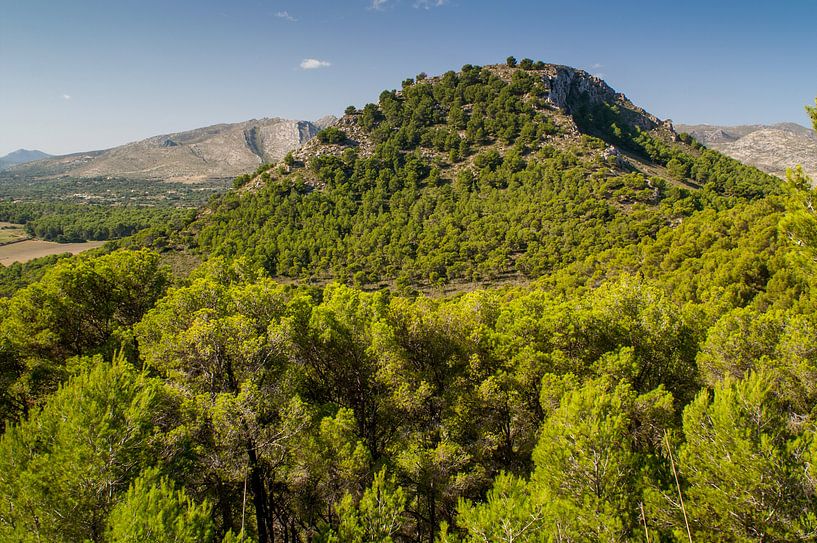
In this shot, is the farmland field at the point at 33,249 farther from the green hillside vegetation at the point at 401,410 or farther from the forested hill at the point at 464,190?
the green hillside vegetation at the point at 401,410

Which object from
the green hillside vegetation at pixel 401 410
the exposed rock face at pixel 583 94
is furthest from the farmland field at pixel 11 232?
the exposed rock face at pixel 583 94

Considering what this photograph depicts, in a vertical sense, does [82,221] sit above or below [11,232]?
above


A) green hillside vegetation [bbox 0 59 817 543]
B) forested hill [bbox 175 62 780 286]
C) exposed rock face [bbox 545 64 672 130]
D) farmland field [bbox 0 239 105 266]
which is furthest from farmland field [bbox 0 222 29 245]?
exposed rock face [bbox 545 64 672 130]

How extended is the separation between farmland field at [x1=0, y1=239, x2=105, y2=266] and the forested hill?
181 ft

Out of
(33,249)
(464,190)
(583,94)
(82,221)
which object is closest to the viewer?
(464,190)

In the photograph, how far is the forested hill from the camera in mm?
70188

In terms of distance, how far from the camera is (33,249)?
4599 inches

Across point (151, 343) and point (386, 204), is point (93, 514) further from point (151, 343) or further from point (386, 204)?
point (386, 204)

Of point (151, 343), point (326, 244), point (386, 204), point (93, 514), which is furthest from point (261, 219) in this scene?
point (93, 514)

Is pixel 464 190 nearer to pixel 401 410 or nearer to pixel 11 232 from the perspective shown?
pixel 401 410

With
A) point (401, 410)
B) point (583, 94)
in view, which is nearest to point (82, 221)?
point (401, 410)

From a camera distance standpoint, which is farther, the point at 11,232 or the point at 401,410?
the point at 11,232

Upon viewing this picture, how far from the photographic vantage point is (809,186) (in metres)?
13.8

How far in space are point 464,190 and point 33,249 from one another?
12528 centimetres
